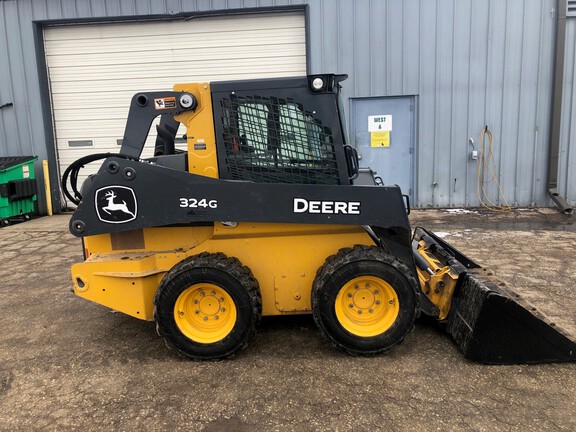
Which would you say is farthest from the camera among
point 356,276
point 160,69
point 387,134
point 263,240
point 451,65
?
point 160,69

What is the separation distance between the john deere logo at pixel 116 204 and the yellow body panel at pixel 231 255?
0.30 m

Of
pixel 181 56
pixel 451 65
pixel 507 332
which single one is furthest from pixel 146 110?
pixel 451 65

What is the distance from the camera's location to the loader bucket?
3289mm

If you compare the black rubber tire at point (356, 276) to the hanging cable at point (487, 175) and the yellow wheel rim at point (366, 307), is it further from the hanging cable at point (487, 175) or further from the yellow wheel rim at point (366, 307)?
the hanging cable at point (487, 175)

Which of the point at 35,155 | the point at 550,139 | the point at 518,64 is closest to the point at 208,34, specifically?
the point at 35,155

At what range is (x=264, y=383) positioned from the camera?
3273 mm

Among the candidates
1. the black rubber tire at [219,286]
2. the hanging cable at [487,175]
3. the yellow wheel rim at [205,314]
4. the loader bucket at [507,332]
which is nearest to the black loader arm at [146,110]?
the black rubber tire at [219,286]

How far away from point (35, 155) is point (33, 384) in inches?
350

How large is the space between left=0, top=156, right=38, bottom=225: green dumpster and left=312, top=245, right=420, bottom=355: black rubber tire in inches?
345

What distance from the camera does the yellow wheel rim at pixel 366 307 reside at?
3.56m

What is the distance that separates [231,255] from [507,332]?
213 centimetres

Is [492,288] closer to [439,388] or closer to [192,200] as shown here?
[439,388]

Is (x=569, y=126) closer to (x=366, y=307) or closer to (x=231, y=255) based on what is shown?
(x=366, y=307)

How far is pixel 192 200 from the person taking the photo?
11.4 ft
